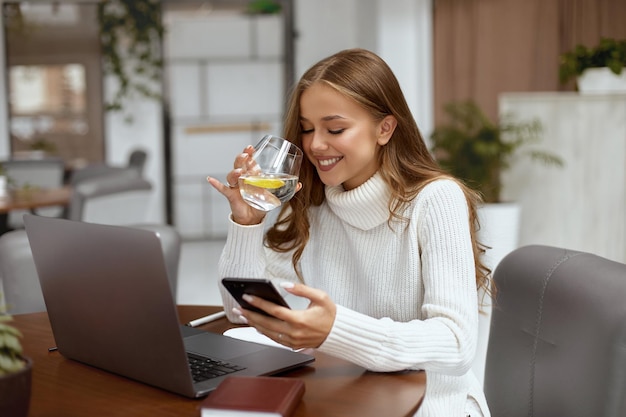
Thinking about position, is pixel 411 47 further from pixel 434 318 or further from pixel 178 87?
pixel 434 318

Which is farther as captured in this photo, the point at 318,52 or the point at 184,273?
the point at 318,52

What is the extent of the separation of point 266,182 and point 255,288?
446mm

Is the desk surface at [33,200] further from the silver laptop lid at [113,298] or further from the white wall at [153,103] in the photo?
the white wall at [153,103]

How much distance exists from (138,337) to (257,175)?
0.52 metres

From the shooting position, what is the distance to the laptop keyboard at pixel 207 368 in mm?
1402

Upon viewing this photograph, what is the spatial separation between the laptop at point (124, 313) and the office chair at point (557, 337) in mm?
506

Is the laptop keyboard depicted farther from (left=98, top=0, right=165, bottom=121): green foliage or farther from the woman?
(left=98, top=0, right=165, bottom=121): green foliage

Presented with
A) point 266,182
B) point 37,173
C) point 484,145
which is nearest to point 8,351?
point 266,182

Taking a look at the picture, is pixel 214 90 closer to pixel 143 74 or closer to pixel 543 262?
pixel 143 74

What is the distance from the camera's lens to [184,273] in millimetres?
7266


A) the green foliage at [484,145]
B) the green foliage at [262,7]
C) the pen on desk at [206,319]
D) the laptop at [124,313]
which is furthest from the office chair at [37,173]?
the laptop at [124,313]

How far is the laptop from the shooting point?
1.25 m

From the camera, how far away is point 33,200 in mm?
4969

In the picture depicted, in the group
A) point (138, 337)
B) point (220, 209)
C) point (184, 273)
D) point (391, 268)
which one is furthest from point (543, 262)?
point (220, 209)
